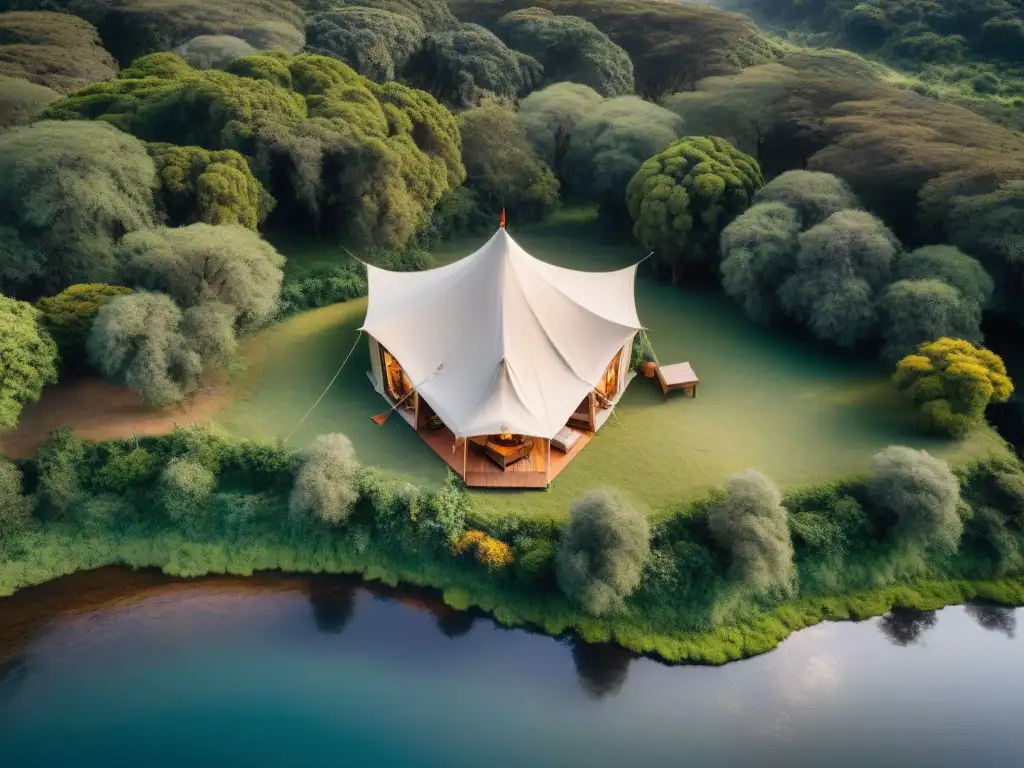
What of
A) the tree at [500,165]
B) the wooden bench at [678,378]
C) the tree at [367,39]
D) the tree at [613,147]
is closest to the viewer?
the wooden bench at [678,378]

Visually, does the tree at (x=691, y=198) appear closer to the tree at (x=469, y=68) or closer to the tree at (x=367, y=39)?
the tree at (x=469, y=68)

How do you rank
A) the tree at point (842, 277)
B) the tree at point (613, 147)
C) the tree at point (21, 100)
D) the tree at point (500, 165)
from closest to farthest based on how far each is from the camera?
the tree at point (842, 277)
the tree at point (21, 100)
the tree at point (613, 147)
the tree at point (500, 165)

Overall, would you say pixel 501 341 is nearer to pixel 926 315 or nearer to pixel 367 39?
pixel 926 315

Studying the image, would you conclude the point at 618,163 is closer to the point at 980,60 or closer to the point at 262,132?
the point at 262,132

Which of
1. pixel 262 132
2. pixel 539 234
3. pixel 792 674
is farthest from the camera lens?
pixel 539 234

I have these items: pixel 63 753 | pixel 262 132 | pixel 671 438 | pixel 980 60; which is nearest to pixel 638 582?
pixel 671 438

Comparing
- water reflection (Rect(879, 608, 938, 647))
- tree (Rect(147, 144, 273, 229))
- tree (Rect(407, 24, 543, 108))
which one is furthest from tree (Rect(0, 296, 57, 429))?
tree (Rect(407, 24, 543, 108))

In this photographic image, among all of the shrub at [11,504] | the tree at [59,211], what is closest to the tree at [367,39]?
the tree at [59,211]
